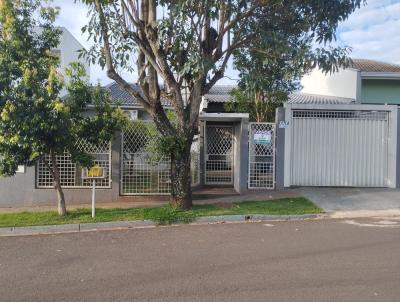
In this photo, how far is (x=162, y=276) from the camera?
5875 mm

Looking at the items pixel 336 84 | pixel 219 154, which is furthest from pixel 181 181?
pixel 336 84

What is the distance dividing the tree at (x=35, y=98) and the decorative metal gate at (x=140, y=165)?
6.01 ft

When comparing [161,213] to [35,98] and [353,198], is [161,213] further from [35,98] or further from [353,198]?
[353,198]

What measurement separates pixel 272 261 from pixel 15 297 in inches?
133

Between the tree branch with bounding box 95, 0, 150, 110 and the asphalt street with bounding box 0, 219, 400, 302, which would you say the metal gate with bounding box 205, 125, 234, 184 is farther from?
the asphalt street with bounding box 0, 219, 400, 302

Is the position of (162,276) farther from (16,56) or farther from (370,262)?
(16,56)

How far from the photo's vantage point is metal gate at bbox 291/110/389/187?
1393 cm

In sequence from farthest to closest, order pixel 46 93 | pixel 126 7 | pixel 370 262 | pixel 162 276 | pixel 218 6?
pixel 126 7, pixel 46 93, pixel 218 6, pixel 370 262, pixel 162 276

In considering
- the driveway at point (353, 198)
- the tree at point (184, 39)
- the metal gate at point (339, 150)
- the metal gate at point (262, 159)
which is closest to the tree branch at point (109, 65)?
the tree at point (184, 39)

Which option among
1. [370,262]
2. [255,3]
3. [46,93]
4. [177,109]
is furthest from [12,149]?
[370,262]

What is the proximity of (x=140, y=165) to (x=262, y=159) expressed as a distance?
3.68 metres

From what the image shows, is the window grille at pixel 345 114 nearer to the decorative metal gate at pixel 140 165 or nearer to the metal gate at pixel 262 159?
the metal gate at pixel 262 159

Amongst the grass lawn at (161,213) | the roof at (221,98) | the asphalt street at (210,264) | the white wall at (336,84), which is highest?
the white wall at (336,84)

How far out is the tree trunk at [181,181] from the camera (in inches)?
423
